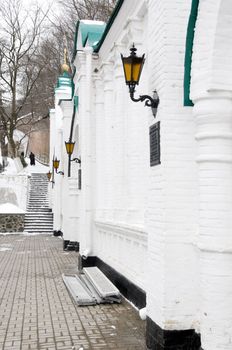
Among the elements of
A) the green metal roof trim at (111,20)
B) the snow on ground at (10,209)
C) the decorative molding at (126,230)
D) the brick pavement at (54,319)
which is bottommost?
the brick pavement at (54,319)

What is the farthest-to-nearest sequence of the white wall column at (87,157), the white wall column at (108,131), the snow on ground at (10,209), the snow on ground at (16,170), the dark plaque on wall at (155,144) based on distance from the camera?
the snow on ground at (16,170), the snow on ground at (10,209), the white wall column at (87,157), the white wall column at (108,131), the dark plaque on wall at (155,144)

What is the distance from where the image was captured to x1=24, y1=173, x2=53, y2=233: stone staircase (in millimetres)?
23172

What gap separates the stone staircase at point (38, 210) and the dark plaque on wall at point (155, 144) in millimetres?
18070

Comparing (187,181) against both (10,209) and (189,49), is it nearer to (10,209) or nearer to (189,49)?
(189,49)

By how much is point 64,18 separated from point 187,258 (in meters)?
26.9

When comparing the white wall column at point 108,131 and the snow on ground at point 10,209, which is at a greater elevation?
the white wall column at point 108,131

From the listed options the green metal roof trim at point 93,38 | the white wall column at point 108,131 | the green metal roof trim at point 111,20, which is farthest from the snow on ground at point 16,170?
the white wall column at point 108,131

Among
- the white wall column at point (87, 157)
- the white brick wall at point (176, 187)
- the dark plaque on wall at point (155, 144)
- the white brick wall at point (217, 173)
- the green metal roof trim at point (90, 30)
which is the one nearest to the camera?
the white brick wall at point (217, 173)

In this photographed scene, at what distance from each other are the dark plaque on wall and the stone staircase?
18070 millimetres

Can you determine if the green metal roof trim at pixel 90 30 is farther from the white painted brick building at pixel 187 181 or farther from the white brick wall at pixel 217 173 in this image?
the white brick wall at pixel 217 173

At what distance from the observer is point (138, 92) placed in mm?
7500

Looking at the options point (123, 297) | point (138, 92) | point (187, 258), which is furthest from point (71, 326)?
point (138, 92)

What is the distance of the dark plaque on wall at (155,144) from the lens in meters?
5.15

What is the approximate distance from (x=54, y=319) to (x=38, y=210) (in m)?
18.8
